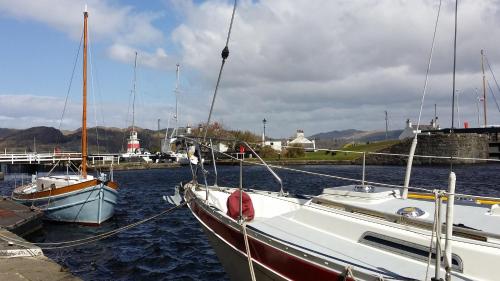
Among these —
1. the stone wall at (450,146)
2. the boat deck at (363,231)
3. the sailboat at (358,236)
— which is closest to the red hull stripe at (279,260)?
the sailboat at (358,236)

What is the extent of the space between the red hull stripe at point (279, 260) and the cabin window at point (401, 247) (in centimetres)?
118

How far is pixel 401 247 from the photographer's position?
6.03 meters

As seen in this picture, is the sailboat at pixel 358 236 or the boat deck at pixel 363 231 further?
the boat deck at pixel 363 231

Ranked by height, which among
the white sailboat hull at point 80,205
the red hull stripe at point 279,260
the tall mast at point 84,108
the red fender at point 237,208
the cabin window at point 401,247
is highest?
the tall mast at point 84,108

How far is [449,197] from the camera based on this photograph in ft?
15.8

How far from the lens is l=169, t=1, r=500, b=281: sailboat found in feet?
17.2

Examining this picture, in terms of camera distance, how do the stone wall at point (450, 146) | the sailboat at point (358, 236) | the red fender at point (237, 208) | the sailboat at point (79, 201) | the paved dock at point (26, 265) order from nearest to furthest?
1. the sailboat at point (358, 236)
2. the red fender at point (237, 208)
3. the paved dock at point (26, 265)
4. the sailboat at point (79, 201)
5. the stone wall at point (450, 146)

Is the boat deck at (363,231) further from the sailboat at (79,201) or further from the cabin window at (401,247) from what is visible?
the sailboat at (79,201)

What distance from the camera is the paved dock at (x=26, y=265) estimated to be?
26.7 ft

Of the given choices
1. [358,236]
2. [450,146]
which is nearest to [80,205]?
[358,236]

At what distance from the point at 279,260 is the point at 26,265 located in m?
5.84

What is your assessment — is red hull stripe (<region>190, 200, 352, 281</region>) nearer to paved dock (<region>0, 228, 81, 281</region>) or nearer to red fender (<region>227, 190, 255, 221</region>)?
red fender (<region>227, 190, 255, 221</region>)

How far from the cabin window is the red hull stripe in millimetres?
1182

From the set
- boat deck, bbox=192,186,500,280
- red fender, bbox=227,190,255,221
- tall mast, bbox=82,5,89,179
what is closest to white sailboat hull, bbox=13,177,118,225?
tall mast, bbox=82,5,89,179
